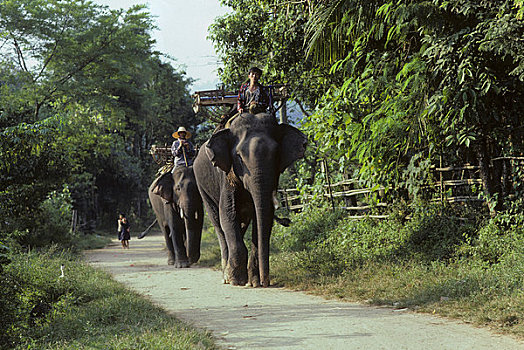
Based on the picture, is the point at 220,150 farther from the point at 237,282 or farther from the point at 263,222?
the point at 237,282

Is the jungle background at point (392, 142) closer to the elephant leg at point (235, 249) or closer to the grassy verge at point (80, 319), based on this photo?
the grassy verge at point (80, 319)

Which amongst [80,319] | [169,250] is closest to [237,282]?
[80,319]

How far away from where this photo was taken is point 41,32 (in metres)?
23.0

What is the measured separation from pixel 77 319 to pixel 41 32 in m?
19.2

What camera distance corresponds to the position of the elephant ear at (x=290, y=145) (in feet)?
29.3

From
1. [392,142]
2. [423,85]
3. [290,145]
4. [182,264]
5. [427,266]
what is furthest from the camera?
[182,264]

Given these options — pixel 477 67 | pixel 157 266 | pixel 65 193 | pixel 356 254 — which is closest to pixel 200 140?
pixel 65 193

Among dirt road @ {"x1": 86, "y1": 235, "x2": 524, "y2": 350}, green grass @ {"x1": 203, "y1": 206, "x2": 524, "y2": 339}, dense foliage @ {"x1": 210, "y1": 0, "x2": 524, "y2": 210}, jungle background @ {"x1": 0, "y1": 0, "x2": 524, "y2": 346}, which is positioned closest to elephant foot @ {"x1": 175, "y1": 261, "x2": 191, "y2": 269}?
jungle background @ {"x1": 0, "y1": 0, "x2": 524, "y2": 346}

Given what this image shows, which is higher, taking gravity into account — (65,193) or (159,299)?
(65,193)

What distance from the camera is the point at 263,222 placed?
8492 millimetres

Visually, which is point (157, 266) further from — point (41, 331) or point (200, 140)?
point (200, 140)

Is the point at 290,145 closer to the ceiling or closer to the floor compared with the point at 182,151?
closer to the floor

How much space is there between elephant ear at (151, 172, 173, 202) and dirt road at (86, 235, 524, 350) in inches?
191

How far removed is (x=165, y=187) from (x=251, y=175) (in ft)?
18.2
